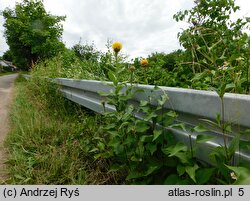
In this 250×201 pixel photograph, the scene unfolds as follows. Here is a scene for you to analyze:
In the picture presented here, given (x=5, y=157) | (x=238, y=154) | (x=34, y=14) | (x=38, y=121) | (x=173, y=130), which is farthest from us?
(x=34, y=14)

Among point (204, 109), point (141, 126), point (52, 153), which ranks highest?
point (204, 109)

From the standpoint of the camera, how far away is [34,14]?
28.3 meters

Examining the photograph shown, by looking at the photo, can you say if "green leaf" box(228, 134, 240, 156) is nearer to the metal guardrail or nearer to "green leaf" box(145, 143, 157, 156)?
the metal guardrail

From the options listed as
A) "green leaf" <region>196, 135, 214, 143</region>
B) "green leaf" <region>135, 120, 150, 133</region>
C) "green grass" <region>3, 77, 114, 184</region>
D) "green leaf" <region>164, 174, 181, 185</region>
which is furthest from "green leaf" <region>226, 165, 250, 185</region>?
"green grass" <region>3, 77, 114, 184</region>

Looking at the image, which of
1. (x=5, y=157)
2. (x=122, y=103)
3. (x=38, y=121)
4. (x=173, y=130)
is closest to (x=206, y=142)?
(x=173, y=130)

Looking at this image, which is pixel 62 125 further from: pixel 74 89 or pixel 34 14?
pixel 34 14

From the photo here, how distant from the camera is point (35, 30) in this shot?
2538 centimetres

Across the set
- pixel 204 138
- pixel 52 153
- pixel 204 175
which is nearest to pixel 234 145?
pixel 204 138

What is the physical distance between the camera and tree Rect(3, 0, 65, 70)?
24.8 metres

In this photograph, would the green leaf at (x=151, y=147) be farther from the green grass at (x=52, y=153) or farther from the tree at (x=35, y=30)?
the tree at (x=35, y=30)
